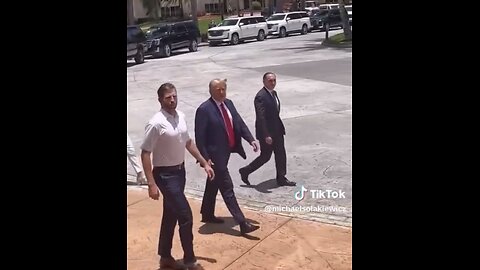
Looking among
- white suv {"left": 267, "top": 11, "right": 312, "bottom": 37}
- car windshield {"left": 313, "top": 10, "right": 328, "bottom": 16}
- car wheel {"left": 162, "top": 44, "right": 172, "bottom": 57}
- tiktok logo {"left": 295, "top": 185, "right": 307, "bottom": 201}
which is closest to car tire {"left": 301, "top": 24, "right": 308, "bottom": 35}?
white suv {"left": 267, "top": 11, "right": 312, "bottom": 37}

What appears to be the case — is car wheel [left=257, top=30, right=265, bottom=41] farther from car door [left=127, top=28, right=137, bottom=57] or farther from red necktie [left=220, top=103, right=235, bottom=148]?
car door [left=127, top=28, right=137, bottom=57]

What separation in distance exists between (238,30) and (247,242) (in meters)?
1.76

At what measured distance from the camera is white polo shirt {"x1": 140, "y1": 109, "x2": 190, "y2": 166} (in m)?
3.70

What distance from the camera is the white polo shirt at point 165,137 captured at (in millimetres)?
3695

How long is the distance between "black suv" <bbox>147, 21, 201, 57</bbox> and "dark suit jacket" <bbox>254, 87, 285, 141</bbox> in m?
0.84

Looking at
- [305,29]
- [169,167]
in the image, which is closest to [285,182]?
[169,167]

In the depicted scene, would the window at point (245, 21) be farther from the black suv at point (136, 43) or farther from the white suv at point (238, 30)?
the black suv at point (136, 43)

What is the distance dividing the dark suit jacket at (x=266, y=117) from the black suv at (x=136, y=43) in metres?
0.98

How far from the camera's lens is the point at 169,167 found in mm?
3771

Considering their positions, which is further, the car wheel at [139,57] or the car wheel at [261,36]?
the car wheel at [261,36]

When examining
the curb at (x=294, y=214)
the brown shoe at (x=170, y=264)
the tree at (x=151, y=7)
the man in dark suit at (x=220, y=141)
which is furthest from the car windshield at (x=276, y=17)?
the brown shoe at (x=170, y=264)
